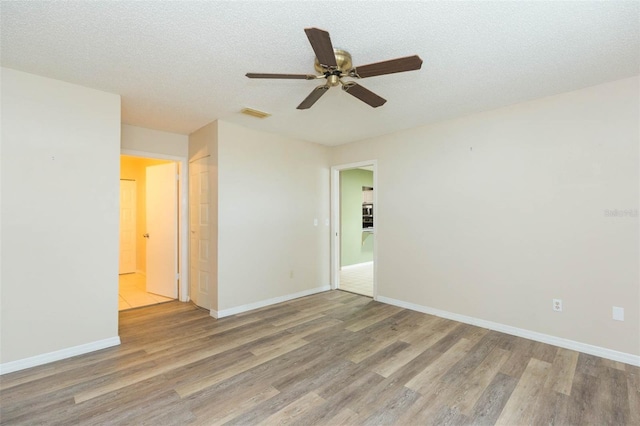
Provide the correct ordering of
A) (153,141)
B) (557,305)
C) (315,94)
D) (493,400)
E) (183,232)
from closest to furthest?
1. (493,400)
2. (315,94)
3. (557,305)
4. (153,141)
5. (183,232)

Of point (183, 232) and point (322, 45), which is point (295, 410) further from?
point (183, 232)

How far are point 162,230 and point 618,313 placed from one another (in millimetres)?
5765

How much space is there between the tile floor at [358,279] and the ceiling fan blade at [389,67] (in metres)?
3.68

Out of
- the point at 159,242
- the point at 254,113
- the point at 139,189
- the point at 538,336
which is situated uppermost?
the point at 254,113

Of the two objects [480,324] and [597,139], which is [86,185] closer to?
[480,324]

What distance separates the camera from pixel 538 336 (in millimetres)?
3070

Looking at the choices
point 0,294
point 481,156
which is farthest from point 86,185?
point 481,156

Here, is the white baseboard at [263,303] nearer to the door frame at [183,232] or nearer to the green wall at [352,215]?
the door frame at [183,232]

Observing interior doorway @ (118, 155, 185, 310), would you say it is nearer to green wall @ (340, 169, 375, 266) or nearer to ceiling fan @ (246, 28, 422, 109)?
ceiling fan @ (246, 28, 422, 109)

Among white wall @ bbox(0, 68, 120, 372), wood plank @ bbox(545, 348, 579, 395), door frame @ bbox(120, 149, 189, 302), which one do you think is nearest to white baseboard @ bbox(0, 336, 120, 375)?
white wall @ bbox(0, 68, 120, 372)

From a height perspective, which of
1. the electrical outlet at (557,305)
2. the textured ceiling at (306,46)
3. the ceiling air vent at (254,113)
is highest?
the textured ceiling at (306,46)

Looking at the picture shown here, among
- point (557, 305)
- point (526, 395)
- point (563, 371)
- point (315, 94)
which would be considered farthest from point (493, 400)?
point (315, 94)

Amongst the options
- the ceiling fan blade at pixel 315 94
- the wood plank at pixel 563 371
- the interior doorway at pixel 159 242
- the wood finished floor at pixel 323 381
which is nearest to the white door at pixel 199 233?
the interior doorway at pixel 159 242

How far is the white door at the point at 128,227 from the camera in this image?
21.1 ft
